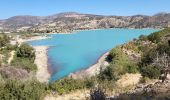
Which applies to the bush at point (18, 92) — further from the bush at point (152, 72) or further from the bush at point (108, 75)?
the bush at point (152, 72)

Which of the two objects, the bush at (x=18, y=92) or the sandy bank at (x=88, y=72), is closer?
the bush at (x=18, y=92)

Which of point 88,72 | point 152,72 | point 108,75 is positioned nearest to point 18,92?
point 108,75

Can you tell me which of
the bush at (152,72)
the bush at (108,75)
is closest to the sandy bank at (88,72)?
the bush at (108,75)

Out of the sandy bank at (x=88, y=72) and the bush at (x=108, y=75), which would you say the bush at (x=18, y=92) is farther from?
the sandy bank at (x=88, y=72)

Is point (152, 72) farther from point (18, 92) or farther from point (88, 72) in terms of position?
point (88, 72)

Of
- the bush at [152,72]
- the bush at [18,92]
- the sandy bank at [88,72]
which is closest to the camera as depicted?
the bush at [18,92]

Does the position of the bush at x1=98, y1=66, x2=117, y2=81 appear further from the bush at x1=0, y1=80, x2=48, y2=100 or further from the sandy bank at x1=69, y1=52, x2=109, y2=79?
the bush at x1=0, y1=80, x2=48, y2=100

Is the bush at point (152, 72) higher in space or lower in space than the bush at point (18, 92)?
lower

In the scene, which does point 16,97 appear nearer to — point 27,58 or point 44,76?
point 44,76

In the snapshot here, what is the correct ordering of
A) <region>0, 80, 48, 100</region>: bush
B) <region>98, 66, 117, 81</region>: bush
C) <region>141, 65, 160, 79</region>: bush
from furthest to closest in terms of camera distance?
<region>98, 66, 117, 81</region>: bush → <region>141, 65, 160, 79</region>: bush → <region>0, 80, 48, 100</region>: bush

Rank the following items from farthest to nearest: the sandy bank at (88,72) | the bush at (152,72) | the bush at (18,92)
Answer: the sandy bank at (88,72) < the bush at (152,72) < the bush at (18,92)

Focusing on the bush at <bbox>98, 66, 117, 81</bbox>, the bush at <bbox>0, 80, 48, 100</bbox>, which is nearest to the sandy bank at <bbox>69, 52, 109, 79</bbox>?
the bush at <bbox>98, 66, 117, 81</bbox>

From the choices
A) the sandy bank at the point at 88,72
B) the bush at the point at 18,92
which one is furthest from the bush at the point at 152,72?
the bush at the point at 18,92

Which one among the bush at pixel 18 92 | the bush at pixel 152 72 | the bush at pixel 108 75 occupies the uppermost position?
the bush at pixel 18 92
